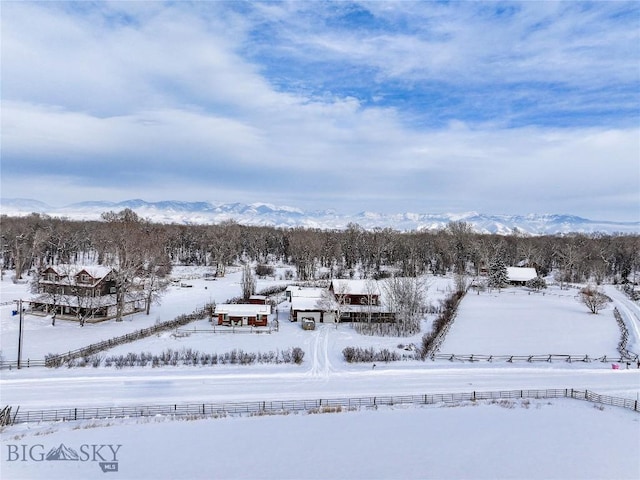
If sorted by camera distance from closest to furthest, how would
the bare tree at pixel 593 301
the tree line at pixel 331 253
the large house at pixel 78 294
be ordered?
the large house at pixel 78 294 < the bare tree at pixel 593 301 < the tree line at pixel 331 253

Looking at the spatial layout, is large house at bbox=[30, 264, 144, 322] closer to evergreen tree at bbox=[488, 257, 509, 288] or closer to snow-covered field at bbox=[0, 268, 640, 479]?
snow-covered field at bbox=[0, 268, 640, 479]

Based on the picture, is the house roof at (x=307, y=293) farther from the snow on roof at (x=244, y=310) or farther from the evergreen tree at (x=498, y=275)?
the evergreen tree at (x=498, y=275)

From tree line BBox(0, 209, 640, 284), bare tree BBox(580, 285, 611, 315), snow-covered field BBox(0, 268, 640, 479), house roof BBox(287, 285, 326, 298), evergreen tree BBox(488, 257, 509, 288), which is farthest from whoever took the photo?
tree line BBox(0, 209, 640, 284)

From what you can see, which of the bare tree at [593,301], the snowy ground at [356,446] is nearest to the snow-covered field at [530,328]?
the bare tree at [593,301]

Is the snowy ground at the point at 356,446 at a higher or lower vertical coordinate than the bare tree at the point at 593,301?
lower

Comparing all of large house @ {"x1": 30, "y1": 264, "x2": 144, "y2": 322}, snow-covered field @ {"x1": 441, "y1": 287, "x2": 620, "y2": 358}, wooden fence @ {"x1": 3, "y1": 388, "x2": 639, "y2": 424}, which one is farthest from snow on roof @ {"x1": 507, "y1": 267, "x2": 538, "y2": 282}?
large house @ {"x1": 30, "y1": 264, "x2": 144, "y2": 322}

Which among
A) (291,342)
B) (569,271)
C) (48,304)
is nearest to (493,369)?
(291,342)

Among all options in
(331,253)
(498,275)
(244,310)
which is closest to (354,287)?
(244,310)
